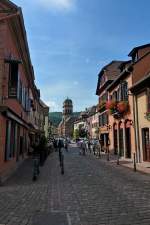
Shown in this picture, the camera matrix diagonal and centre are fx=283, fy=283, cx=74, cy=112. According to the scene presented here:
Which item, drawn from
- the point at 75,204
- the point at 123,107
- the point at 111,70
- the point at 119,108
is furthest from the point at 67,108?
the point at 75,204

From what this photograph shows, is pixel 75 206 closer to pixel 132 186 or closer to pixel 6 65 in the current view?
pixel 132 186

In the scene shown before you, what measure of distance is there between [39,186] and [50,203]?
2992mm

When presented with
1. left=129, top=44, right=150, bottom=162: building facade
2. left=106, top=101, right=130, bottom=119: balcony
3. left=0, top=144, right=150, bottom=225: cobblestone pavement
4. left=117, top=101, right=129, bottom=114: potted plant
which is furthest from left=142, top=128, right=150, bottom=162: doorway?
left=0, top=144, right=150, bottom=225: cobblestone pavement

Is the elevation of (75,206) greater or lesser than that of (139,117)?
lesser

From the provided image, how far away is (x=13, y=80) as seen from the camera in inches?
496

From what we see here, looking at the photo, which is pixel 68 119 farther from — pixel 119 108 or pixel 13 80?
pixel 13 80

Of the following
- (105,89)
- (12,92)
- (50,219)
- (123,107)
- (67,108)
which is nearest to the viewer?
(50,219)

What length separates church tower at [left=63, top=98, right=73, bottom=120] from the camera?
165 metres

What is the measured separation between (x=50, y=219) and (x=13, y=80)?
7767mm

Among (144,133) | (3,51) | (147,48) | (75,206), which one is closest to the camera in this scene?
(75,206)

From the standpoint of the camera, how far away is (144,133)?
20.9 meters

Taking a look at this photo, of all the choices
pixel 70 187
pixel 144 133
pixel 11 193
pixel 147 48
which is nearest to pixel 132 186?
pixel 70 187

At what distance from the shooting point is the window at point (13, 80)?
12.4m

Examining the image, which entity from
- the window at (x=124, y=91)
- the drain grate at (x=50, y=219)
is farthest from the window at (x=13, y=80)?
the window at (x=124, y=91)
